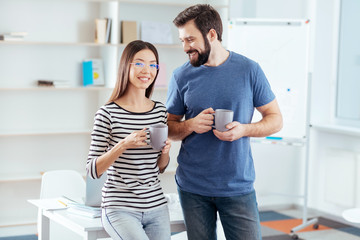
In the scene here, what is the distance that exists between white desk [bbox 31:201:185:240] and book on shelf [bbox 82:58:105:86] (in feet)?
8.30

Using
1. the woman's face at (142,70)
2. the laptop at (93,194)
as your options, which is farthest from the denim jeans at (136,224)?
the woman's face at (142,70)

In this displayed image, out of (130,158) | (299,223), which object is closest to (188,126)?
(130,158)

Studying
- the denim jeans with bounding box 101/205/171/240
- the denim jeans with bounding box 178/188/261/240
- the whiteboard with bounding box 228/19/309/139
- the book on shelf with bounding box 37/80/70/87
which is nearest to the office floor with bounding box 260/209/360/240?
the whiteboard with bounding box 228/19/309/139

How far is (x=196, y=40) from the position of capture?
91.2 inches

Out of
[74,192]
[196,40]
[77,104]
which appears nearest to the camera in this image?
[196,40]

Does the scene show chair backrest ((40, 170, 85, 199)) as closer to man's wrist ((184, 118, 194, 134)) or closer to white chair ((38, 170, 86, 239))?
white chair ((38, 170, 86, 239))

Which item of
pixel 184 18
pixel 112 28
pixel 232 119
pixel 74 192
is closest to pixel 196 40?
pixel 184 18

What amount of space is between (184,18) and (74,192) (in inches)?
59.9

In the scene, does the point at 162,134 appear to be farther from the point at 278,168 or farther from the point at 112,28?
the point at 278,168

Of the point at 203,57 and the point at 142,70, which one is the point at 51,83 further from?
the point at 203,57

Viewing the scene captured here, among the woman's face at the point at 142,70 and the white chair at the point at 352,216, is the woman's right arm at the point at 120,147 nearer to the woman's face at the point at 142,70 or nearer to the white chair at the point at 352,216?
the woman's face at the point at 142,70

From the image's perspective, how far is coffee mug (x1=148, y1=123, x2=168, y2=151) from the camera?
215cm

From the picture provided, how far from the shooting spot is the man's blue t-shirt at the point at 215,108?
229 centimetres

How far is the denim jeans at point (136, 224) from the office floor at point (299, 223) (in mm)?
2609
